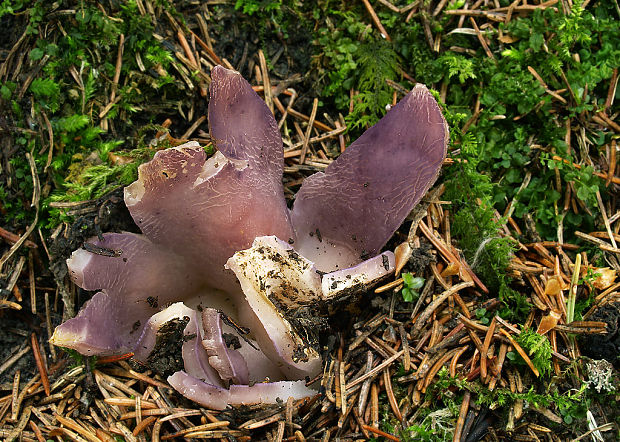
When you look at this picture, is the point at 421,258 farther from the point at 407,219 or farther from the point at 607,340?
Answer: the point at 607,340

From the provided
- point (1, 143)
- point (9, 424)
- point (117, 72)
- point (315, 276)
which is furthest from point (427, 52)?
point (9, 424)

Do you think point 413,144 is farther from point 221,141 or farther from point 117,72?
point 117,72

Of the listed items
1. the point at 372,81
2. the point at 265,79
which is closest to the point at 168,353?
the point at 265,79

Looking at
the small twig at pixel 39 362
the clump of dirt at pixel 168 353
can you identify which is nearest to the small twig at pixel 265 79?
the clump of dirt at pixel 168 353

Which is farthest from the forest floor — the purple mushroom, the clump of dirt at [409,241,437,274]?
the purple mushroom

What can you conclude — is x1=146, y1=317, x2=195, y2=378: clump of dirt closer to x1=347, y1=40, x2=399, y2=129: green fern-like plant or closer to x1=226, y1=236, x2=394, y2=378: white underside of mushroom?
x1=226, y1=236, x2=394, y2=378: white underside of mushroom

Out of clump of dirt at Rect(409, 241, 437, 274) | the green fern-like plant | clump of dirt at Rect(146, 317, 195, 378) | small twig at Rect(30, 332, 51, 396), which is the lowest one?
small twig at Rect(30, 332, 51, 396)

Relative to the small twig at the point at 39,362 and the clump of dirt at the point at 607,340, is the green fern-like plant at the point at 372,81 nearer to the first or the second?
the clump of dirt at the point at 607,340
